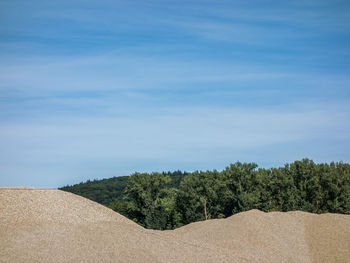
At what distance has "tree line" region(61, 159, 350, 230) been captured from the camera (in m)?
43.8

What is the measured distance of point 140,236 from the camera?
2269 cm

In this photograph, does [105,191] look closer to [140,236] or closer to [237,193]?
[237,193]

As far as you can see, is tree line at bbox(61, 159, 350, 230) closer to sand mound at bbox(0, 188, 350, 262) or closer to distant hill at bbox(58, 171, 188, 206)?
sand mound at bbox(0, 188, 350, 262)

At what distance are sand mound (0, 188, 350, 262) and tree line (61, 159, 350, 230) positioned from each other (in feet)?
44.3

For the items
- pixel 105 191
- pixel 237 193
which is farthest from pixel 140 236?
pixel 105 191

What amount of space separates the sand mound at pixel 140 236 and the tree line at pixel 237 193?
13515 millimetres

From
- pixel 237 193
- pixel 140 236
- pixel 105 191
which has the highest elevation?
pixel 105 191

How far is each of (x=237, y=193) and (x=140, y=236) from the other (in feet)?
76.2

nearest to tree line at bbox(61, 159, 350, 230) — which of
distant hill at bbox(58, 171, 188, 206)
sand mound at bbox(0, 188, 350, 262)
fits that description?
sand mound at bbox(0, 188, 350, 262)

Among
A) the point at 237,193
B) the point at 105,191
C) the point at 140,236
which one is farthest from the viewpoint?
the point at 105,191

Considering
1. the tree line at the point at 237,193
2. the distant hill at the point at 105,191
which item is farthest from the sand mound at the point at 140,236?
the distant hill at the point at 105,191

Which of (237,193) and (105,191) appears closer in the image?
(237,193)

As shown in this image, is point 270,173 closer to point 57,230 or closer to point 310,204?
point 310,204

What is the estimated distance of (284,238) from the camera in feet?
87.1
